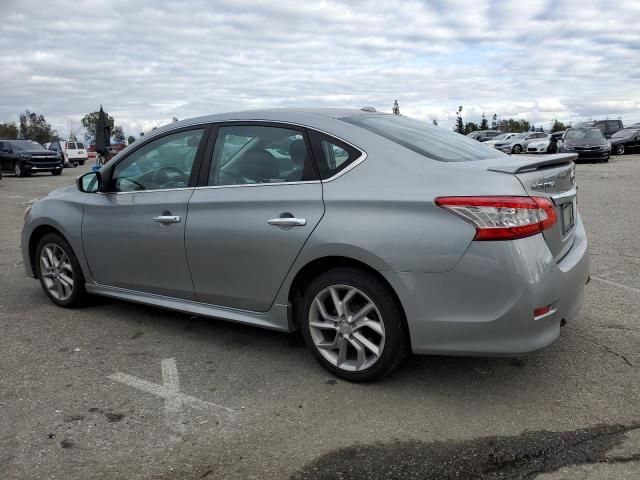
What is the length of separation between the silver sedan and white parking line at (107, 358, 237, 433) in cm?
Result: 53

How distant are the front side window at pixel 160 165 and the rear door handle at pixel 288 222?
3.01 feet

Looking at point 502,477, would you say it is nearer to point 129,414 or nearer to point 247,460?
point 247,460

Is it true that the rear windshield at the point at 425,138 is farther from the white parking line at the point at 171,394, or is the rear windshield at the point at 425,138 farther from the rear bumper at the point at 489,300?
the white parking line at the point at 171,394

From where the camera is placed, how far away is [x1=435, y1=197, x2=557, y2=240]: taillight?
9.95 ft

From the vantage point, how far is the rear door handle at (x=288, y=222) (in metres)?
3.55

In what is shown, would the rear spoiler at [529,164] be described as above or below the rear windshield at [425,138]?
below

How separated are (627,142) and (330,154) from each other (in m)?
31.2

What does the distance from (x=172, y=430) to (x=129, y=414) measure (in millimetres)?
335

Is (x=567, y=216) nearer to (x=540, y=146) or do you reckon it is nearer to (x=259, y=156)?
(x=259, y=156)

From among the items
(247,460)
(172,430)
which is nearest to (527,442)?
(247,460)

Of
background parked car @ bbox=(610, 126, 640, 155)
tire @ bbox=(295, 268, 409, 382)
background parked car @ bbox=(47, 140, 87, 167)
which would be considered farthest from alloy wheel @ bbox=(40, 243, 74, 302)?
background parked car @ bbox=(47, 140, 87, 167)

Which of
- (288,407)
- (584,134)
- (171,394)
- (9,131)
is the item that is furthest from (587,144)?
(9,131)

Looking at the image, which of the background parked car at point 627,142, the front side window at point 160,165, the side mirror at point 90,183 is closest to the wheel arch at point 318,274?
the front side window at point 160,165

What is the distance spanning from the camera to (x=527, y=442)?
9.52 ft
